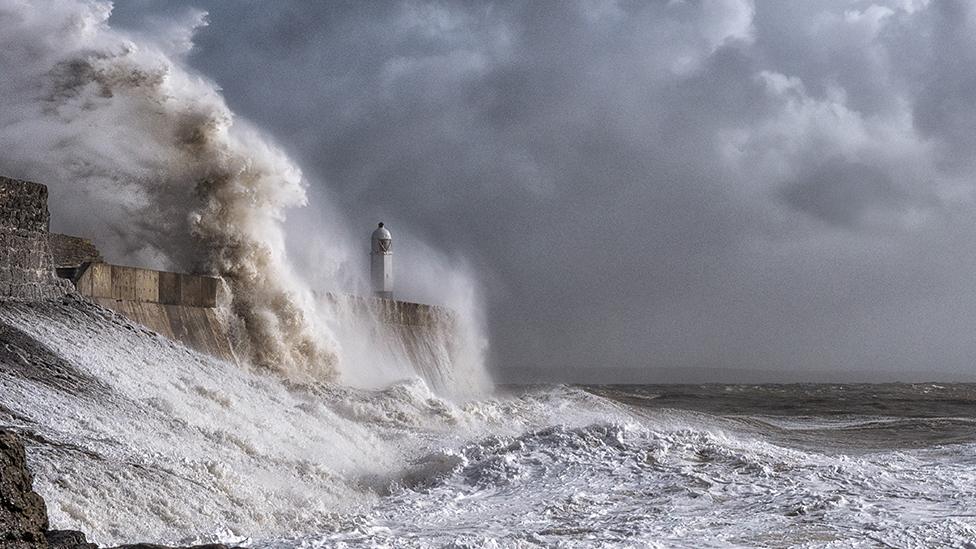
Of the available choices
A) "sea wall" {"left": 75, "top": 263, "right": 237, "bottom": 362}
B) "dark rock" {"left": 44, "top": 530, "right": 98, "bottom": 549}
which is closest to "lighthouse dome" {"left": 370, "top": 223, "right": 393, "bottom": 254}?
"sea wall" {"left": 75, "top": 263, "right": 237, "bottom": 362}

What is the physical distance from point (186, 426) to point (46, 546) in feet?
13.4

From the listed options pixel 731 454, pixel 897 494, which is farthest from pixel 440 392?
pixel 897 494

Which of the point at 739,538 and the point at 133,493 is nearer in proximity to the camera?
the point at 133,493

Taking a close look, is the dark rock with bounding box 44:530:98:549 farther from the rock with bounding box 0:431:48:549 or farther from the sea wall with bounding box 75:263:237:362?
the sea wall with bounding box 75:263:237:362

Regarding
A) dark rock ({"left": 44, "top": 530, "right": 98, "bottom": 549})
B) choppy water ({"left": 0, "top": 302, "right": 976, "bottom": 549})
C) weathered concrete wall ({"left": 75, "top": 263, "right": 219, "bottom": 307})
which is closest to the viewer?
dark rock ({"left": 44, "top": 530, "right": 98, "bottom": 549})

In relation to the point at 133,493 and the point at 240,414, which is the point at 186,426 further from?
the point at 133,493

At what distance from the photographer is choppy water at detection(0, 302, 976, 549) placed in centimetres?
659

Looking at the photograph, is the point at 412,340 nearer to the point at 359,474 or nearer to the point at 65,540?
the point at 359,474

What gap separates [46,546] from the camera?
421 cm

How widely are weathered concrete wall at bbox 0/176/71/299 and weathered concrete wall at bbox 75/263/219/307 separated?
69cm

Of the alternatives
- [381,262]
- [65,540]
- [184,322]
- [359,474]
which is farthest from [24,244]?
[381,262]

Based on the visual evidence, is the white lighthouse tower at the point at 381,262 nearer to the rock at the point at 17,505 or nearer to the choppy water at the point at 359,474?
the choppy water at the point at 359,474

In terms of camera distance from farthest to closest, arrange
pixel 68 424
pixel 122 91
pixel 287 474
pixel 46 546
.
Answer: pixel 122 91
pixel 287 474
pixel 68 424
pixel 46 546

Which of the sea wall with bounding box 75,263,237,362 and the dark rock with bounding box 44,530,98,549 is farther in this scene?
the sea wall with bounding box 75,263,237,362
